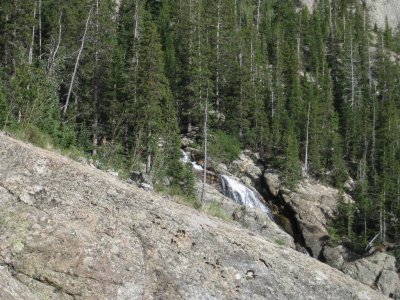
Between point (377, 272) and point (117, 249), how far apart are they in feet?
91.0

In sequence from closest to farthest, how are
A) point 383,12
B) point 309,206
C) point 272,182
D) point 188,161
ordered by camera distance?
point 188,161 → point 309,206 → point 272,182 → point 383,12

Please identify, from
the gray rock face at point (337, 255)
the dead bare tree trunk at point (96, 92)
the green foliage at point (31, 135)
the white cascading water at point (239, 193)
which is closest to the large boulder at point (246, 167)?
the white cascading water at point (239, 193)

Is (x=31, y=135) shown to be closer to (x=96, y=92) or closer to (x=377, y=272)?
(x=377, y=272)

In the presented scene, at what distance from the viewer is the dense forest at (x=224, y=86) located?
1494 inches

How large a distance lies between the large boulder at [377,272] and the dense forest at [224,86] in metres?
6.80

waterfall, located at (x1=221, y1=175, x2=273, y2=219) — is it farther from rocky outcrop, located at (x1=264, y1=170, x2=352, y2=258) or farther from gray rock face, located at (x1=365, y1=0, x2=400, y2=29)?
gray rock face, located at (x1=365, y1=0, x2=400, y2=29)

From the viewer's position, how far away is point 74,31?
43.6m

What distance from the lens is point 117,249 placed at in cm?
619

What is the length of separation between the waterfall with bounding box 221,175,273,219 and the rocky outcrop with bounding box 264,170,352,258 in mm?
2747

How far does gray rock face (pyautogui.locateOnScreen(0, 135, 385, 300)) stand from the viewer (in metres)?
5.77

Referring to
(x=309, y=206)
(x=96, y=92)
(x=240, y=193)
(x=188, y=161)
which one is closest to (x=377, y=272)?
(x=309, y=206)

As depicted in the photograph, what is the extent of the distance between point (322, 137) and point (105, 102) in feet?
78.8

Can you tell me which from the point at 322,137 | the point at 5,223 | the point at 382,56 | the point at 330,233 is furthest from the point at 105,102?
the point at 382,56

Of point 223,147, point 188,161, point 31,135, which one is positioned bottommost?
point 188,161
